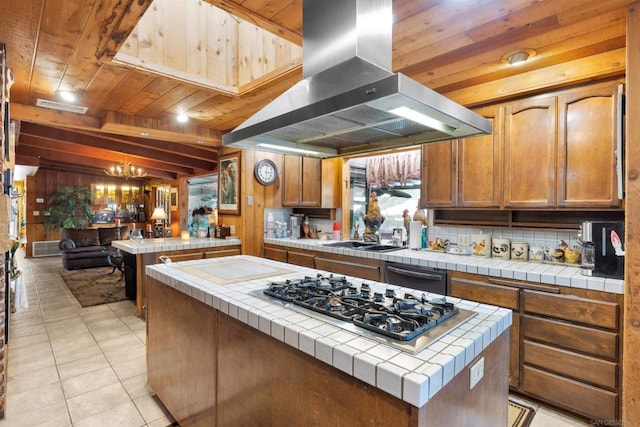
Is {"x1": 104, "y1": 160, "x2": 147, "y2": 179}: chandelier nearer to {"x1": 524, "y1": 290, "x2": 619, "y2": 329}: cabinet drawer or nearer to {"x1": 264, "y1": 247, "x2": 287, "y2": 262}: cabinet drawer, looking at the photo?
{"x1": 264, "y1": 247, "x2": 287, "y2": 262}: cabinet drawer

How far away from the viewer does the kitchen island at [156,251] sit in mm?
3900

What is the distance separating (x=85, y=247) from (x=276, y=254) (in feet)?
17.2

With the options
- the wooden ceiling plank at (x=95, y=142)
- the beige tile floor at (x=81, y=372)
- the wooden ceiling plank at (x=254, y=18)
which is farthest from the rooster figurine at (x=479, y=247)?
the wooden ceiling plank at (x=95, y=142)

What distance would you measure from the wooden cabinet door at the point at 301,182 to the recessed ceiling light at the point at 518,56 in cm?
245

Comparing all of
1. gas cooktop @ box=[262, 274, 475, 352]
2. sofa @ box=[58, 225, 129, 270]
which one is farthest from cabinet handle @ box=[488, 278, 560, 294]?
sofa @ box=[58, 225, 129, 270]

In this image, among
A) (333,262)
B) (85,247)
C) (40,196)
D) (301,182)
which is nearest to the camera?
(333,262)

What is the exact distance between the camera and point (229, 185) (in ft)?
16.2

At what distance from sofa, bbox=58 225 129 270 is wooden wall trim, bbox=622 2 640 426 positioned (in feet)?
26.1

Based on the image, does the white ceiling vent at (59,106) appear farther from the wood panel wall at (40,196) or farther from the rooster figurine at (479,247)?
the wood panel wall at (40,196)

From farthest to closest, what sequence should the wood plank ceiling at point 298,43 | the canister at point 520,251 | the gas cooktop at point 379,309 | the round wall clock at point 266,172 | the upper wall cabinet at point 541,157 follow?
the round wall clock at point 266,172 → the canister at point 520,251 → the upper wall cabinet at point 541,157 → the wood plank ceiling at point 298,43 → the gas cooktop at point 379,309

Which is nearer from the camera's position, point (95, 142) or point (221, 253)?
point (221, 253)

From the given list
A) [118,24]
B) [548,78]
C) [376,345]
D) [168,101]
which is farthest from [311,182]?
[376,345]

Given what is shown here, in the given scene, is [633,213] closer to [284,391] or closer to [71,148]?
[284,391]

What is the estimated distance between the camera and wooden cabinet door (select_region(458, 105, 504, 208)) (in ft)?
9.13
